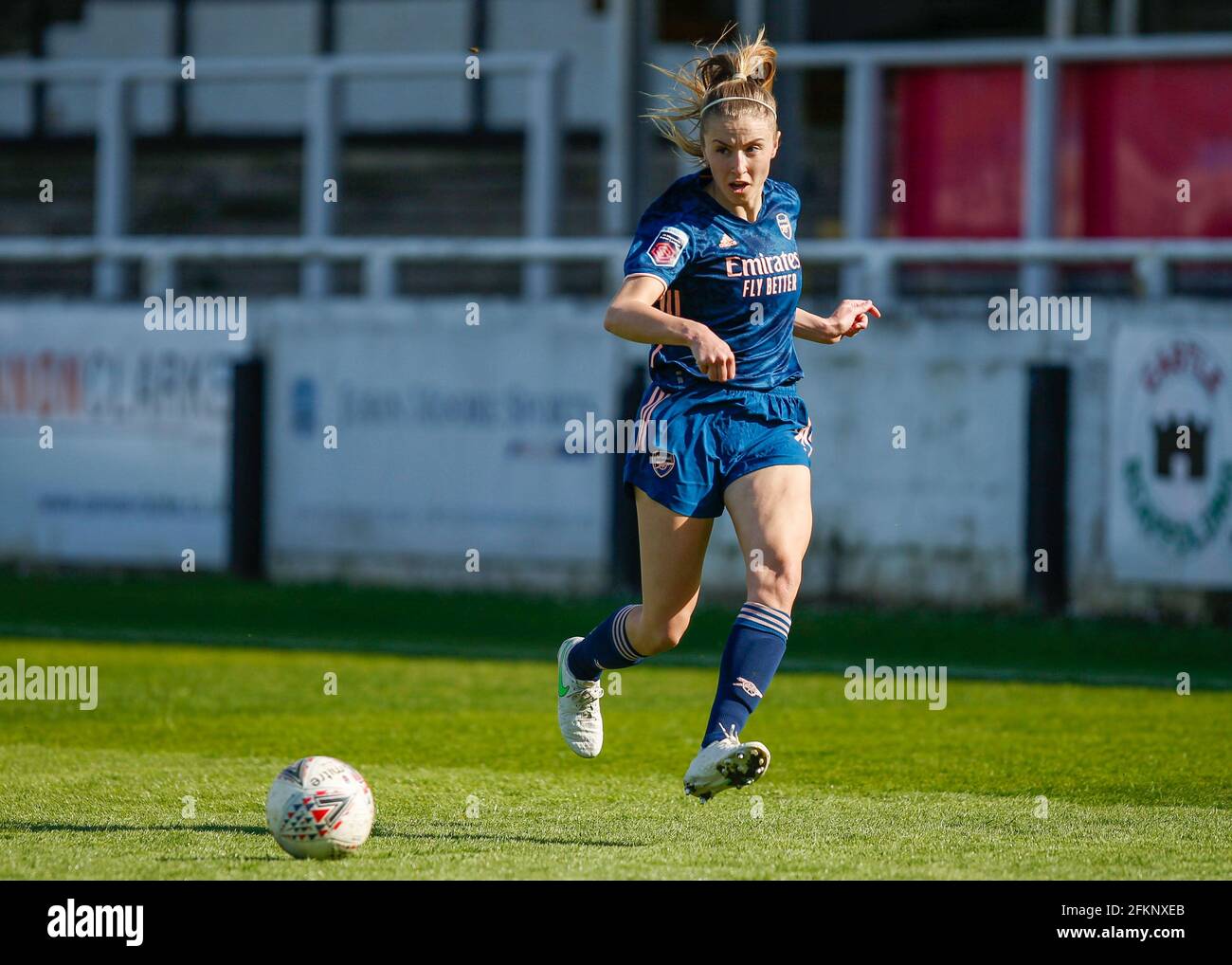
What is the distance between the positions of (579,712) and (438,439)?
8398mm

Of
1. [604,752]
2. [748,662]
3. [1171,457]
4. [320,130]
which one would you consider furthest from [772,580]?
[320,130]

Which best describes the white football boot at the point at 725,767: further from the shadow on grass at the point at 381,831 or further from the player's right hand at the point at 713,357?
the player's right hand at the point at 713,357

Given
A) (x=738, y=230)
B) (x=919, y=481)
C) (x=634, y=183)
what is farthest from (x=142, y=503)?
(x=738, y=230)

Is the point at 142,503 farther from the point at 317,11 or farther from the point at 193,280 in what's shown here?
the point at 317,11

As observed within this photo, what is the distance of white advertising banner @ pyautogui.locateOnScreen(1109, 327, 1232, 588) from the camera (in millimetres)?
12711

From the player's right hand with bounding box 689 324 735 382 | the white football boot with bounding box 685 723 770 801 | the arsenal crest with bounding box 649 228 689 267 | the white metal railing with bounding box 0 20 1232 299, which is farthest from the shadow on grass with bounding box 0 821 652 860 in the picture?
the white metal railing with bounding box 0 20 1232 299

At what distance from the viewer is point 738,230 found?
6.46 meters

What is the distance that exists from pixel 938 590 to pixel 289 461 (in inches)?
207

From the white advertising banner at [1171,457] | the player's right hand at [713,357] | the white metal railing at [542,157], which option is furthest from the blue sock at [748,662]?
the white metal railing at [542,157]

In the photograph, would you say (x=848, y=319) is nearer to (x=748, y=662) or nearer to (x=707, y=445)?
(x=707, y=445)

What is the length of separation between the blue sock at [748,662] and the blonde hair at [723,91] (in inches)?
59.9

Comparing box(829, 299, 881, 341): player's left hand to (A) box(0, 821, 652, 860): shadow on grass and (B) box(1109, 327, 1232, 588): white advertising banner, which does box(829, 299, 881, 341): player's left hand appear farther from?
(B) box(1109, 327, 1232, 588): white advertising banner

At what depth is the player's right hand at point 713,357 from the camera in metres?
5.88

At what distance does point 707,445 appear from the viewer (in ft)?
21.1
